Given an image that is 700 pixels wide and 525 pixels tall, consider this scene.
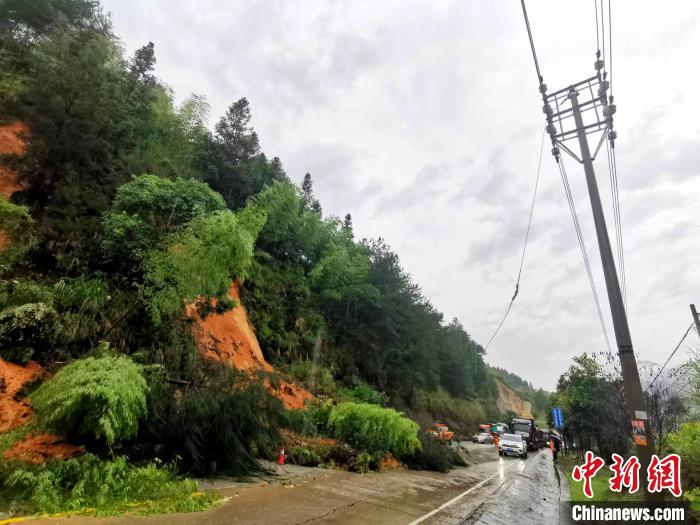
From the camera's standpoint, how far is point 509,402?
361ft

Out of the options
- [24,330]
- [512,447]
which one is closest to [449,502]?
[24,330]

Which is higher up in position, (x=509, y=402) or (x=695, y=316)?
(x=695, y=316)

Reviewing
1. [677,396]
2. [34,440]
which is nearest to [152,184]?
[34,440]

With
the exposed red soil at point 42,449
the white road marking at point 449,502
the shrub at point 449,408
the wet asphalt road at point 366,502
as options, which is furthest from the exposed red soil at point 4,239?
the shrub at point 449,408

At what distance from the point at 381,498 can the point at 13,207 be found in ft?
42.3

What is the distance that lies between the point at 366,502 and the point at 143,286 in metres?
8.30

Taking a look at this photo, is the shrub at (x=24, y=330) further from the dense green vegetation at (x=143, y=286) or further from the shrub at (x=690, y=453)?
the shrub at (x=690, y=453)

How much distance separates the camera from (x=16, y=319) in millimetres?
8680

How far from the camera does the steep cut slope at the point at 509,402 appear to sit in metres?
98.8

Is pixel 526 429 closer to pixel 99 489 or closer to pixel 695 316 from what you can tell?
pixel 695 316

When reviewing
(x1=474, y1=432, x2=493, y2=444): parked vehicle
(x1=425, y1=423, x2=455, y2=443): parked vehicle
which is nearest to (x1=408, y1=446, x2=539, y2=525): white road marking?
(x1=425, y1=423, x2=455, y2=443): parked vehicle

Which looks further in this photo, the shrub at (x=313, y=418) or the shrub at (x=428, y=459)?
the shrub at (x=428, y=459)

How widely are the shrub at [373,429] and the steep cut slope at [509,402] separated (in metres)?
90.5

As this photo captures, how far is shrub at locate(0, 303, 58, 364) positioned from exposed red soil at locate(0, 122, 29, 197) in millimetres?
7229
